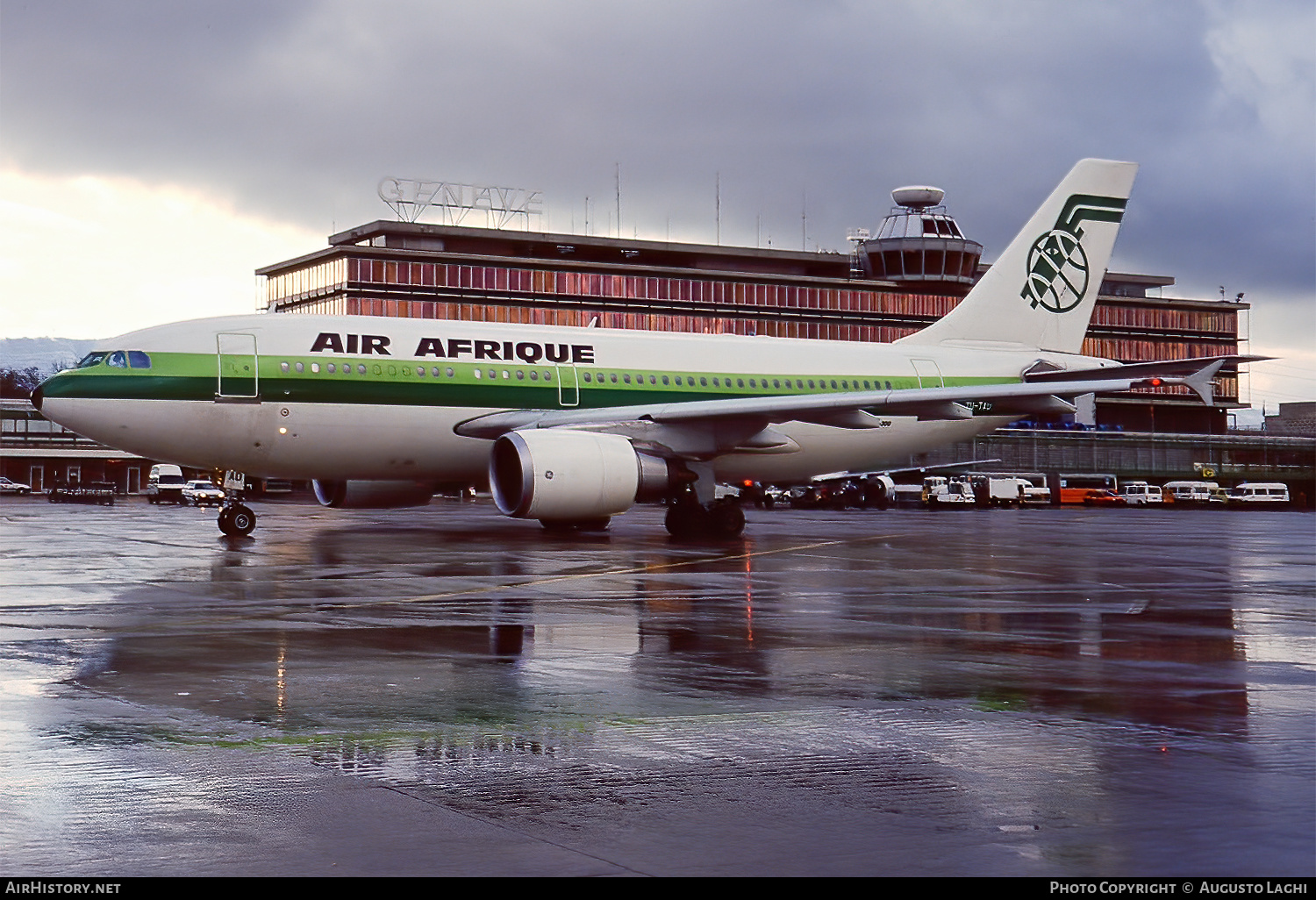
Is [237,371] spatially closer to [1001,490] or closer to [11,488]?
[1001,490]

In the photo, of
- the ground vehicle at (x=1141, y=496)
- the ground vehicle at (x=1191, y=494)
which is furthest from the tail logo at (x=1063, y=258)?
the ground vehicle at (x=1191, y=494)

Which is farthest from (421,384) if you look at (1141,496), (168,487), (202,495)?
(1141,496)

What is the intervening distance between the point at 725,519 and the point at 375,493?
7879mm

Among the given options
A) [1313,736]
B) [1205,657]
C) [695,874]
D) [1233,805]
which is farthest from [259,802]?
[1205,657]

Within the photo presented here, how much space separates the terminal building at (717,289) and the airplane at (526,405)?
79877 mm

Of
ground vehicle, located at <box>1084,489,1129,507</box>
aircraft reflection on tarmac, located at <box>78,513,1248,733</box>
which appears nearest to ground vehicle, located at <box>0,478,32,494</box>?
ground vehicle, located at <box>1084,489,1129,507</box>

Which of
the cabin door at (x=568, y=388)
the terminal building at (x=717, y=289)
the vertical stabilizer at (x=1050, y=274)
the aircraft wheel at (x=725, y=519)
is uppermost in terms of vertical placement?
the terminal building at (x=717, y=289)

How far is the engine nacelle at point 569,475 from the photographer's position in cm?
2506

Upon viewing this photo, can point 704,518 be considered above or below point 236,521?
below

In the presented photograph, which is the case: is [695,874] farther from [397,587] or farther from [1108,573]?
[1108,573]

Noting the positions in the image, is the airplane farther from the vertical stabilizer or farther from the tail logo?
the tail logo

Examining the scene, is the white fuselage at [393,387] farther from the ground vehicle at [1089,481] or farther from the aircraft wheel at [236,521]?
the ground vehicle at [1089,481]

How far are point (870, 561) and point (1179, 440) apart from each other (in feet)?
327

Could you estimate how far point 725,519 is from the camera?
2941 cm
